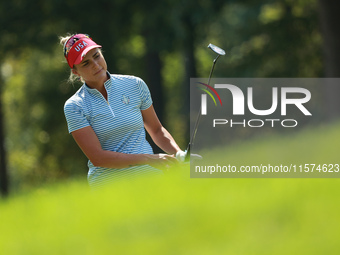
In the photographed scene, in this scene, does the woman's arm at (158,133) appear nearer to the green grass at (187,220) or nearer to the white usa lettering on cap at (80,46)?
the white usa lettering on cap at (80,46)

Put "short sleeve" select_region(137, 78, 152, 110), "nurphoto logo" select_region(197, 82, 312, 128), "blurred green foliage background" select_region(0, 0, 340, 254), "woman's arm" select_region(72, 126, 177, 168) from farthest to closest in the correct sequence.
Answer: "nurphoto logo" select_region(197, 82, 312, 128) → "short sleeve" select_region(137, 78, 152, 110) → "woman's arm" select_region(72, 126, 177, 168) → "blurred green foliage background" select_region(0, 0, 340, 254)

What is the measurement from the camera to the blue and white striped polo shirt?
195 inches

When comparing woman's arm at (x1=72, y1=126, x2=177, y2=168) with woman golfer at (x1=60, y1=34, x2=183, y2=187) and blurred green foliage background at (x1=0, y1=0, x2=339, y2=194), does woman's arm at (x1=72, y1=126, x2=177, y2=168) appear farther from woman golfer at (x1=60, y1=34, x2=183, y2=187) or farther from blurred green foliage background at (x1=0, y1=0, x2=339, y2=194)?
blurred green foliage background at (x1=0, y1=0, x2=339, y2=194)

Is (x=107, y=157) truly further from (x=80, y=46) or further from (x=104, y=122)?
(x=80, y=46)

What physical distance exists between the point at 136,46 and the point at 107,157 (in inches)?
1079

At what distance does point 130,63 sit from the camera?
96.8 feet

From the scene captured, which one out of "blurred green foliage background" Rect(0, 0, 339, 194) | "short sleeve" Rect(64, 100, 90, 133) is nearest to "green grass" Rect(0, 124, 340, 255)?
Answer: "short sleeve" Rect(64, 100, 90, 133)

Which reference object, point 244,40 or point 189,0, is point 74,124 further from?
point 244,40

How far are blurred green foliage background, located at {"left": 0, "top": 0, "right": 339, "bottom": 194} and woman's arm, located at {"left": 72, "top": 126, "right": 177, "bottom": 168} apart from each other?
3471 mm

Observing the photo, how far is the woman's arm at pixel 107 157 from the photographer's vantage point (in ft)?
16.1

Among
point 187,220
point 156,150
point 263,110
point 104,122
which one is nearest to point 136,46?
point 156,150

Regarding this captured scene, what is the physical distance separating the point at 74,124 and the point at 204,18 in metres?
12.4

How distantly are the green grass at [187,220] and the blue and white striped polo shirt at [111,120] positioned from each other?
0.97 metres

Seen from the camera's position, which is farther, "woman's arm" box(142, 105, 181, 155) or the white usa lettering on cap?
"woman's arm" box(142, 105, 181, 155)
